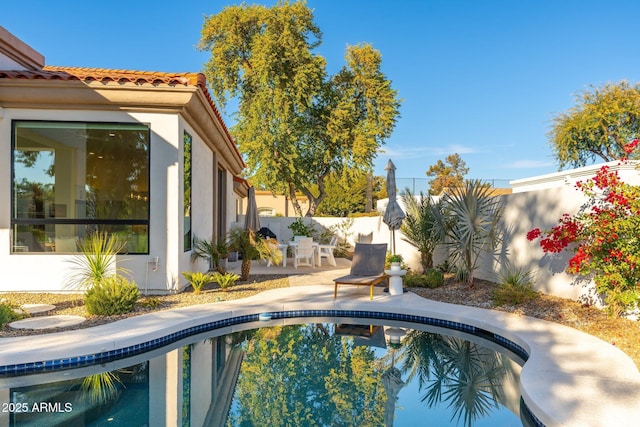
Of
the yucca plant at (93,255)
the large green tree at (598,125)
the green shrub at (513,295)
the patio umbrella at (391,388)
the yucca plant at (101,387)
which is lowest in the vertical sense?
the patio umbrella at (391,388)

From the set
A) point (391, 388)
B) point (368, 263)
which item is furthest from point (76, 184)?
point (391, 388)

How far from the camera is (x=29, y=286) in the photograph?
800 cm

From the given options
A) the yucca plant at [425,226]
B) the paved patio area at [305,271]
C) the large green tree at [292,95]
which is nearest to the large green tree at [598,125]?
the large green tree at [292,95]

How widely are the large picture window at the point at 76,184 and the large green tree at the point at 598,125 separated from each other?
22882 mm

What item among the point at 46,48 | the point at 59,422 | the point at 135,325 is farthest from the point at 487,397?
the point at 46,48

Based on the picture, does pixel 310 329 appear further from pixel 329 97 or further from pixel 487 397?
pixel 329 97

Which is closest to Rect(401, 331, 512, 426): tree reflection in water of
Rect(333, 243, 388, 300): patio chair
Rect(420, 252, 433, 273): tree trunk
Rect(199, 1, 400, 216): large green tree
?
Rect(333, 243, 388, 300): patio chair

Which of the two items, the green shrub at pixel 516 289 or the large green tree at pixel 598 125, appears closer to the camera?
the green shrub at pixel 516 289

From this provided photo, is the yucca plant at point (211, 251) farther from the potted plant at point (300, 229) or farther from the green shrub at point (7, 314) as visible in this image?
the potted plant at point (300, 229)

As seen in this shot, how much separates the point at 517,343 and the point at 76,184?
26.2ft

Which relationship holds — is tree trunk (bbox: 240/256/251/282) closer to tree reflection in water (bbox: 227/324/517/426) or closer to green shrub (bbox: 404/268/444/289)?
tree reflection in water (bbox: 227/324/517/426)

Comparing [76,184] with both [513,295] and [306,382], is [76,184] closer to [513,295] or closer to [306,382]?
[306,382]

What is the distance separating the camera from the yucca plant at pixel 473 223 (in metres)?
8.98

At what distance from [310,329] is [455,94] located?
1847 cm
